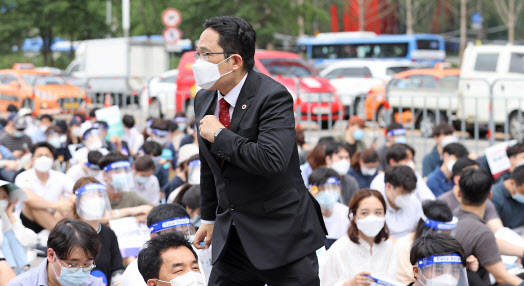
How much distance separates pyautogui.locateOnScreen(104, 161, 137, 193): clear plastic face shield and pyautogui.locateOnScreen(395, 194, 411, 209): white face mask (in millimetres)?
2445

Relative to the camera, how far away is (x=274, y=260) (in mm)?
3629

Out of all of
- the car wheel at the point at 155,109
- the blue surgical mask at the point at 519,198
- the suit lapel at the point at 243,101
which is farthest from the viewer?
the car wheel at the point at 155,109

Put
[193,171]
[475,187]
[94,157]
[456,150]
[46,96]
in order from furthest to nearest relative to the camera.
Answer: [46,96] < [456,150] < [94,157] < [193,171] < [475,187]

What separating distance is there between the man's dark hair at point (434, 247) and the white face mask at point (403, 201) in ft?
8.13

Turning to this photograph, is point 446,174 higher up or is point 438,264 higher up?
point 438,264

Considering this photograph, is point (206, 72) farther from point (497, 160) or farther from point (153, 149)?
point (153, 149)

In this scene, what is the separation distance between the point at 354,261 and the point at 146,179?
11.8 ft

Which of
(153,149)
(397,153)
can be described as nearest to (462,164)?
(397,153)

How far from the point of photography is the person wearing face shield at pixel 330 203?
697 cm

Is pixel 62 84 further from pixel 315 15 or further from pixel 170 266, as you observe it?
pixel 315 15

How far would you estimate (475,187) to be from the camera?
6277 mm

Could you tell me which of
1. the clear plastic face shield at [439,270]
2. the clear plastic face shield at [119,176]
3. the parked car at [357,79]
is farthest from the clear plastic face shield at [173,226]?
the parked car at [357,79]

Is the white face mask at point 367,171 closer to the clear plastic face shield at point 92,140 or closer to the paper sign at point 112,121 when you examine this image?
the clear plastic face shield at point 92,140

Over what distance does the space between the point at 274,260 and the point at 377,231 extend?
7.34ft
